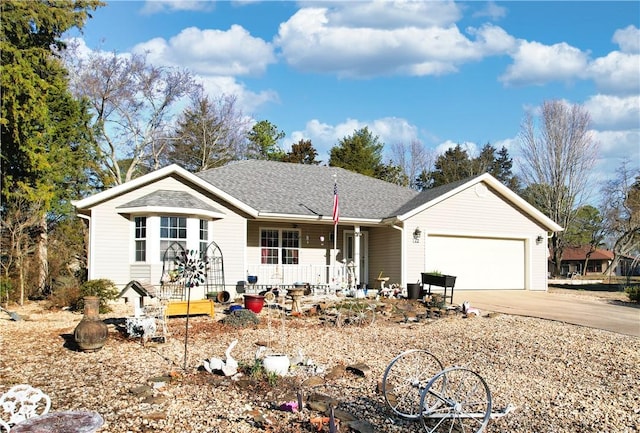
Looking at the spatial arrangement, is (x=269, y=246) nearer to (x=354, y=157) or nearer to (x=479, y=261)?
(x=479, y=261)

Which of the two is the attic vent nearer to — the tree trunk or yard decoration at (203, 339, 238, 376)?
yard decoration at (203, 339, 238, 376)

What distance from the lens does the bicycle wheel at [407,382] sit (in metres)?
5.54

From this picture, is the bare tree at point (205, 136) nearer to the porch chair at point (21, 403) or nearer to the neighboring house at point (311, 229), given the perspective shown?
the neighboring house at point (311, 229)

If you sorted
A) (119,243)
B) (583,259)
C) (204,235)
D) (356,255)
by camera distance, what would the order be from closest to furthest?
1. (119,243)
2. (204,235)
3. (356,255)
4. (583,259)

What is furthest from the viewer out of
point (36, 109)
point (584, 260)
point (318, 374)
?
point (584, 260)

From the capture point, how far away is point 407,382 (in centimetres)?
667

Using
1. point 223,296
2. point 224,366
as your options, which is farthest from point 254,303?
point 224,366

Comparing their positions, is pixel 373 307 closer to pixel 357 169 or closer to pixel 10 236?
pixel 10 236

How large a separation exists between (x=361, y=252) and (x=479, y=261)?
451cm

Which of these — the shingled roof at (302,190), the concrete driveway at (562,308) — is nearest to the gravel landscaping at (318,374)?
the concrete driveway at (562,308)

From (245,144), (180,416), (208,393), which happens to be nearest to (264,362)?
(208,393)

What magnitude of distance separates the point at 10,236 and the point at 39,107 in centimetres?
423

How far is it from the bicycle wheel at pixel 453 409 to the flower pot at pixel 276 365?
1.94 meters

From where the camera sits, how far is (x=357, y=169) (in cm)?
3856
